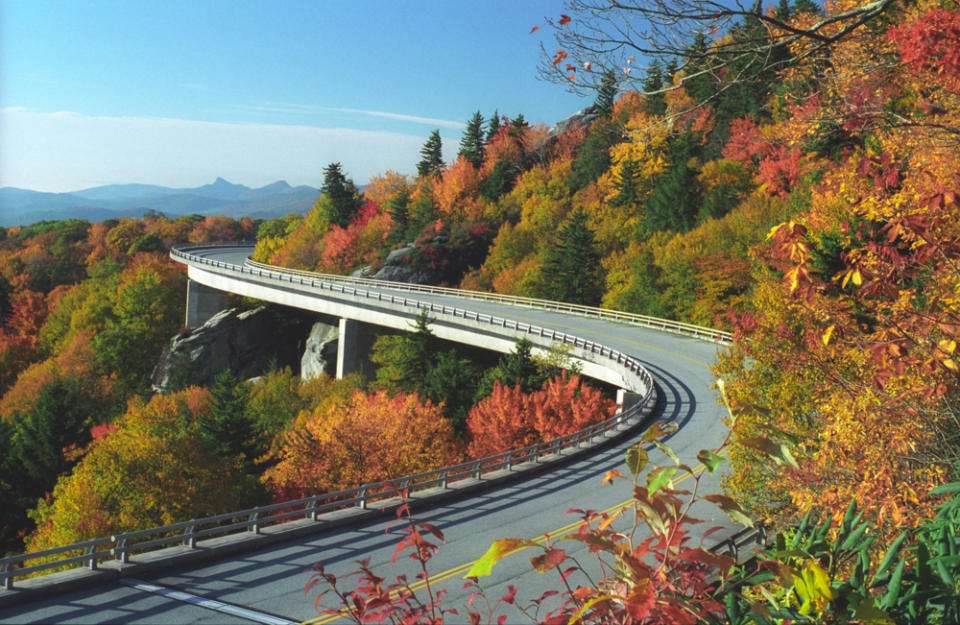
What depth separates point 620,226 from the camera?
6825cm

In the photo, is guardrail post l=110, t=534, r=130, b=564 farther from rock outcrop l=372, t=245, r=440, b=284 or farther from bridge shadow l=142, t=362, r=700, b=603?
rock outcrop l=372, t=245, r=440, b=284

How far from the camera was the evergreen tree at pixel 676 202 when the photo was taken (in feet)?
205

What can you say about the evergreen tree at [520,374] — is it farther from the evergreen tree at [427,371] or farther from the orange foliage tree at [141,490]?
the orange foliage tree at [141,490]

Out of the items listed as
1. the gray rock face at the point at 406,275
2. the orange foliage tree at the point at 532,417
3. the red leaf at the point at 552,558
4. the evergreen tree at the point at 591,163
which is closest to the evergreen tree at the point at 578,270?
the gray rock face at the point at 406,275

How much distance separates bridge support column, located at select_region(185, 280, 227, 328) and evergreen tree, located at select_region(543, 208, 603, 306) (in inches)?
1608

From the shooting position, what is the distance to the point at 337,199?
9906cm

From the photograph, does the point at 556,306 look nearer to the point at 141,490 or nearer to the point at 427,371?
the point at 427,371

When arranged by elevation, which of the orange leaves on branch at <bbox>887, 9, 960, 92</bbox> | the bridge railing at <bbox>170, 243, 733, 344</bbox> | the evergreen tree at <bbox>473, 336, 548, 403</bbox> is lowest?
the evergreen tree at <bbox>473, 336, 548, 403</bbox>

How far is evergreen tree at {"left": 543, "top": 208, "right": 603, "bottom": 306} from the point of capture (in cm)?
5991

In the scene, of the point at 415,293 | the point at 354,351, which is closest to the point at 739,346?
the point at 354,351

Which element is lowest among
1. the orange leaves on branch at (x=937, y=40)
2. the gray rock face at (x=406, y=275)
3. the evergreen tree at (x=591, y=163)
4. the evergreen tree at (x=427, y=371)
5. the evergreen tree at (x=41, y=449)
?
the evergreen tree at (x=41, y=449)

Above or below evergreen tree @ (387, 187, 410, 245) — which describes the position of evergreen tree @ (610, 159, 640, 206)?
above

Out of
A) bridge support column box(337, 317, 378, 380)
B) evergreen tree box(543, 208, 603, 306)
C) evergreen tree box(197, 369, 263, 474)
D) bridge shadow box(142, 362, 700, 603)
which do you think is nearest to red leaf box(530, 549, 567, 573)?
bridge shadow box(142, 362, 700, 603)

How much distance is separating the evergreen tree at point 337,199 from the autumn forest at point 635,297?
0.47m
